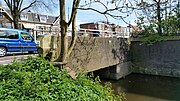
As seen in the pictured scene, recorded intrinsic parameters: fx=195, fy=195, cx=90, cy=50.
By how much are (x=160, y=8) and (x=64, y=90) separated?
13468 mm

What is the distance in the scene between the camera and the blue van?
925 centimetres

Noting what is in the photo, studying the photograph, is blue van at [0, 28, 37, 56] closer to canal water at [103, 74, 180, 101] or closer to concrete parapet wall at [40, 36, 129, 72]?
concrete parapet wall at [40, 36, 129, 72]

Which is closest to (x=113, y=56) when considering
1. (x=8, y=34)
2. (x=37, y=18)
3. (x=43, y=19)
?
(x=8, y=34)

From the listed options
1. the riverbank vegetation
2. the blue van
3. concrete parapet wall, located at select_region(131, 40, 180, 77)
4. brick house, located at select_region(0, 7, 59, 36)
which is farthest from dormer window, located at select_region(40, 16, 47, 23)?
the riverbank vegetation

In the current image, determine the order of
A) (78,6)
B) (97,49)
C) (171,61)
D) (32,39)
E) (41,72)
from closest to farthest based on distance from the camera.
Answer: (41,72)
(78,6)
(32,39)
(97,49)
(171,61)

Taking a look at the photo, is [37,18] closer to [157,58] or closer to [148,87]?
A: [157,58]

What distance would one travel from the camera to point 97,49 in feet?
37.6

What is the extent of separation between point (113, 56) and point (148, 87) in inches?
118

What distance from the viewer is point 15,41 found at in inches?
379

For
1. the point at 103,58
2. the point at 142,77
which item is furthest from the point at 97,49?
the point at 142,77

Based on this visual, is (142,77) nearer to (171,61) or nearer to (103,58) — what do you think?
(171,61)

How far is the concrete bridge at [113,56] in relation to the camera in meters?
9.62

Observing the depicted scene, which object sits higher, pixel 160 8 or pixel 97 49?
pixel 160 8

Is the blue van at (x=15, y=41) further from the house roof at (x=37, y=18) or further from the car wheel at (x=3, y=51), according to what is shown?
the house roof at (x=37, y=18)
